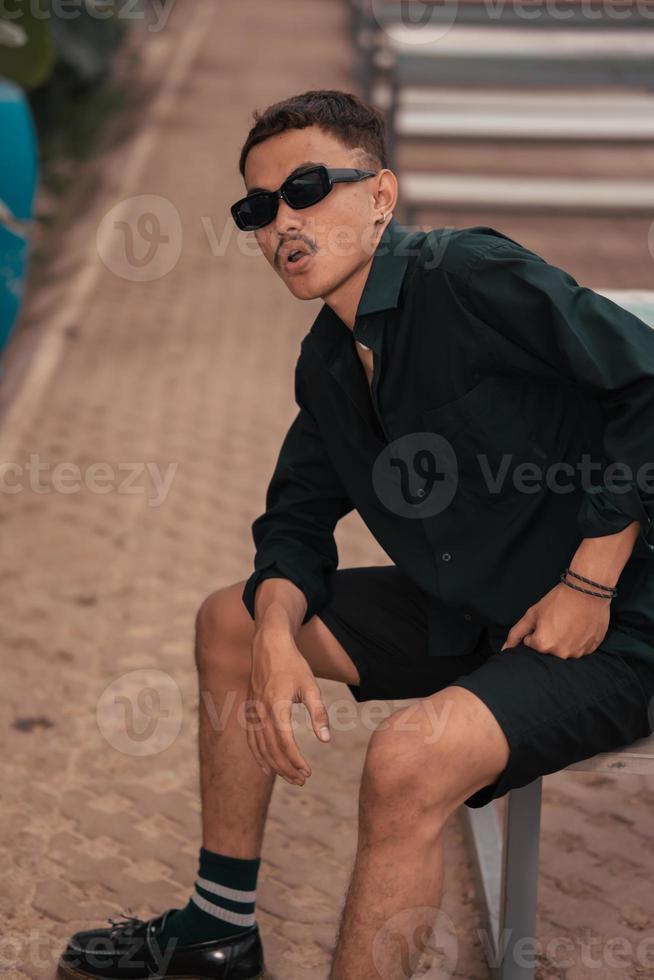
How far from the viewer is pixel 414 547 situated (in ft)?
7.48

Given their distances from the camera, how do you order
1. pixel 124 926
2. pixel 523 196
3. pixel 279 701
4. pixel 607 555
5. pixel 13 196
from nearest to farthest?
1. pixel 607 555
2. pixel 279 701
3. pixel 124 926
4. pixel 13 196
5. pixel 523 196

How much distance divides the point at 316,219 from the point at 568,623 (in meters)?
0.71

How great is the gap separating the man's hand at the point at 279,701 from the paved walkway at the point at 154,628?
2.06 feet

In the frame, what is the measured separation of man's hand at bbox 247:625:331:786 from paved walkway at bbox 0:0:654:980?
0.63m

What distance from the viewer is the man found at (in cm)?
196

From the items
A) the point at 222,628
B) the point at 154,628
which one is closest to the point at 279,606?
the point at 222,628

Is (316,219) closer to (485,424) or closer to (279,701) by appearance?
(485,424)

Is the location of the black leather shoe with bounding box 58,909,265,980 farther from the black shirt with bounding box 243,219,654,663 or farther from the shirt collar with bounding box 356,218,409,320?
the shirt collar with bounding box 356,218,409,320

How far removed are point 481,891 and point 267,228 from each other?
4.52 feet

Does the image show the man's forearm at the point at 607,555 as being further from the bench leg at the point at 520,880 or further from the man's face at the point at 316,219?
the man's face at the point at 316,219

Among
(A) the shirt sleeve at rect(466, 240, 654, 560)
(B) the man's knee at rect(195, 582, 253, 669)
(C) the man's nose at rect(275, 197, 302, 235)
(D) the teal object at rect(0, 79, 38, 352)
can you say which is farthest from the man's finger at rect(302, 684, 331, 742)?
(D) the teal object at rect(0, 79, 38, 352)

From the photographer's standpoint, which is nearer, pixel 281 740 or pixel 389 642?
pixel 281 740

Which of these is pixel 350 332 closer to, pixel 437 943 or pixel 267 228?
pixel 267 228

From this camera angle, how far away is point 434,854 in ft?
6.38
